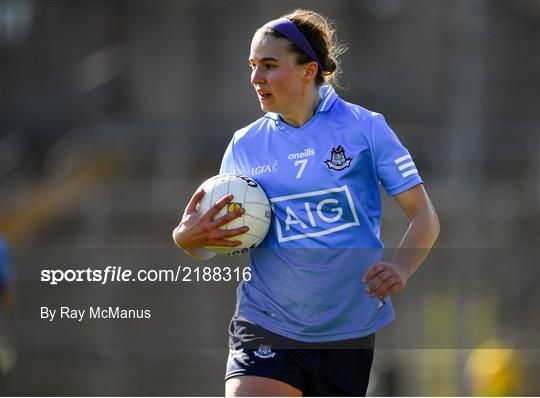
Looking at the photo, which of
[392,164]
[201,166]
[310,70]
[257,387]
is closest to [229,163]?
[310,70]

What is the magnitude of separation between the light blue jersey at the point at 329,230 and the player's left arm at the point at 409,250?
8 centimetres

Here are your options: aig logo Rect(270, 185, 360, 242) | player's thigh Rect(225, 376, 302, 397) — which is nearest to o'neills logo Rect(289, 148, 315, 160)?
aig logo Rect(270, 185, 360, 242)

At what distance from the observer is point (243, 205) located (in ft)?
16.2

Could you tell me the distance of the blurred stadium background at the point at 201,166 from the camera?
42.2 ft

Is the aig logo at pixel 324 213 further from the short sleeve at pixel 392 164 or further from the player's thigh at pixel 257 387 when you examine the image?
the player's thigh at pixel 257 387

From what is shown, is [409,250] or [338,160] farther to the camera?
[338,160]

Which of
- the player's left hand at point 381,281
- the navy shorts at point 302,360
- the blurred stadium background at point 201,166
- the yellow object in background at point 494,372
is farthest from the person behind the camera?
the blurred stadium background at point 201,166

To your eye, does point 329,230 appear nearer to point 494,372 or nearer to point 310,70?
point 310,70

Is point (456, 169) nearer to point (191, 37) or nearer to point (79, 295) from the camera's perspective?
point (79, 295)

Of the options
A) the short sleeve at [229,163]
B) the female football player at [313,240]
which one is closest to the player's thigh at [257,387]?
the female football player at [313,240]

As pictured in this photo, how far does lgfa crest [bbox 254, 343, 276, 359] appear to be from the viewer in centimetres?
488

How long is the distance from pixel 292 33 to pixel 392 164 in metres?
0.78

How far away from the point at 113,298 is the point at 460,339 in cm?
479

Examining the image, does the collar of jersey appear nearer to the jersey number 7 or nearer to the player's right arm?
Result: the jersey number 7
